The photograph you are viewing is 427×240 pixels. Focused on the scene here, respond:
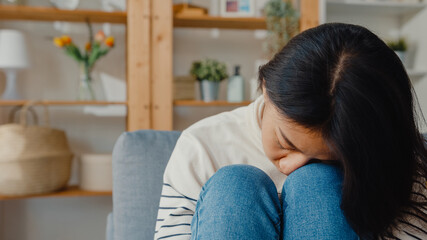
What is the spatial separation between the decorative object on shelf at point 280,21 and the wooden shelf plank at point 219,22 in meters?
0.07

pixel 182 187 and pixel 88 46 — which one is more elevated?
pixel 88 46

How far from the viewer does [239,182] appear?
691mm

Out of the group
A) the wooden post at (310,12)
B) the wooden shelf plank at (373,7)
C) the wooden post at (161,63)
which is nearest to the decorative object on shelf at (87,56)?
the wooden post at (161,63)

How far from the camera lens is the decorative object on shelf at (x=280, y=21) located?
233 cm

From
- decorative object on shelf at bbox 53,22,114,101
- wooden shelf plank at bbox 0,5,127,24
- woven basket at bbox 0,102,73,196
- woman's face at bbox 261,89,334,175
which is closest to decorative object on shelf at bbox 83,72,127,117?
decorative object on shelf at bbox 53,22,114,101

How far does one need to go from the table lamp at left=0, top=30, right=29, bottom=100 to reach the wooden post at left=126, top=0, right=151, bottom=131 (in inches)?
21.0

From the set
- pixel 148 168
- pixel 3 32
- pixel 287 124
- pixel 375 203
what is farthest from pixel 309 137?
pixel 3 32

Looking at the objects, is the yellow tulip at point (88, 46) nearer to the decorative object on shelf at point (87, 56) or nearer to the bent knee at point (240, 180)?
the decorative object on shelf at point (87, 56)

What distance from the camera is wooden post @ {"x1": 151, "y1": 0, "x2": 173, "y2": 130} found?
2.25 m

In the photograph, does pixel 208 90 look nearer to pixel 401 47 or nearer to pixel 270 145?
pixel 401 47

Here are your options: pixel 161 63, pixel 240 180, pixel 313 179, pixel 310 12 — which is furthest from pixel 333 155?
pixel 310 12

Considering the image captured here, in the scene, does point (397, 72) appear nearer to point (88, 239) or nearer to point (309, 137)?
point (309, 137)

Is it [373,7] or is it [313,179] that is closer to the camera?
[313,179]

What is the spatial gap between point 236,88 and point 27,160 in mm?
1110
